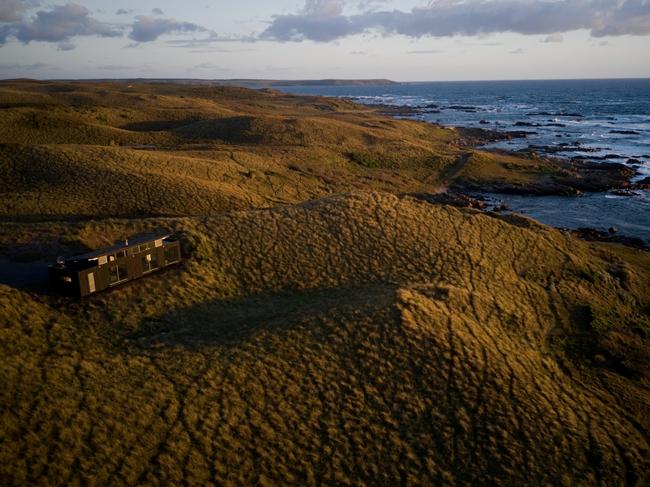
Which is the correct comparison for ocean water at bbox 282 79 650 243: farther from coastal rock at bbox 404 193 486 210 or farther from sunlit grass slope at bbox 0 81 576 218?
sunlit grass slope at bbox 0 81 576 218

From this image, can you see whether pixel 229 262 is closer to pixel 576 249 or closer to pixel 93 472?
pixel 93 472

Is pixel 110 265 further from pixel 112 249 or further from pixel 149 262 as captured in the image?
pixel 149 262

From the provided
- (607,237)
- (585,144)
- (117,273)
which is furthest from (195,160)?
(585,144)

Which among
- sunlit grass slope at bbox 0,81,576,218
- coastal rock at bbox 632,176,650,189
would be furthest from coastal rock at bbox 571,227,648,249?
coastal rock at bbox 632,176,650,189

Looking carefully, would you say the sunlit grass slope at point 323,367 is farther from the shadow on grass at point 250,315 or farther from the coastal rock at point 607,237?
the coastal rock at point 607,237

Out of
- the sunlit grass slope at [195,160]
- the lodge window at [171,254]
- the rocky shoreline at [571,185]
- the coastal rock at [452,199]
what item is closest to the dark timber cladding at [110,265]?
the lodge window at [171,254]
